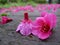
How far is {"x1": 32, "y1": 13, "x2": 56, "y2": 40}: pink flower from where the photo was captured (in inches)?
46.6

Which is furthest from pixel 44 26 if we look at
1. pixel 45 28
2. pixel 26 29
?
pixel 26 29

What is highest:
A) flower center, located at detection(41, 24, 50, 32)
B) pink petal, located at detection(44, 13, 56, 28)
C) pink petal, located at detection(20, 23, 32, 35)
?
pink petal, located at detection(44, 13, 56, 28)

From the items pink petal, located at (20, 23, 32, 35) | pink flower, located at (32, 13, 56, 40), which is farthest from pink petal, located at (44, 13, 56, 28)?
pink petal, located at (20, 23, 32, 35)

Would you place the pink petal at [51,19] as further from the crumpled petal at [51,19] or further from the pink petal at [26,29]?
the pink petal at [26,29]

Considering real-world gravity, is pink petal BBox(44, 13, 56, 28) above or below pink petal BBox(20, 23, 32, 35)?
above

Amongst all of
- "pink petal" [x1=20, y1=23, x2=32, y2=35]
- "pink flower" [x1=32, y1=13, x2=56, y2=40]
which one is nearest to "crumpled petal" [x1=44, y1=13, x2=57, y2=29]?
"pink flower" [x1=32, y1=13, x2=56, y2=40]

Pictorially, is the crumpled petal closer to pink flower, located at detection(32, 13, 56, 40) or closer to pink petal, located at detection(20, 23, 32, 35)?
pink flower, located at detection(32, 13, 56, 40)

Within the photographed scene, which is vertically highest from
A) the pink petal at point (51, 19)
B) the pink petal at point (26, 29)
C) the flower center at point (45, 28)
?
the pink petal at point (51, 19)

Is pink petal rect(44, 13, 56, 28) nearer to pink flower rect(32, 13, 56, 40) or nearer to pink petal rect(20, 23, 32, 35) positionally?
pink flower rect(32, 13, 56, 40)

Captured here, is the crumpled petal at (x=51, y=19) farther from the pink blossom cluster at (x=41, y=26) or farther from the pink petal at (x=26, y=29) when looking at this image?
the pink petal at (x=26, y=29)

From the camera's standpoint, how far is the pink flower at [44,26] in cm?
118

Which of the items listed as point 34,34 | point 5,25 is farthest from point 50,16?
point 5,25

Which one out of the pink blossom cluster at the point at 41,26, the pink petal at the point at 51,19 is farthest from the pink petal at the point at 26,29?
the pink petal at the point at 51,19

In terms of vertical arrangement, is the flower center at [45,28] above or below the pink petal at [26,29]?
above
